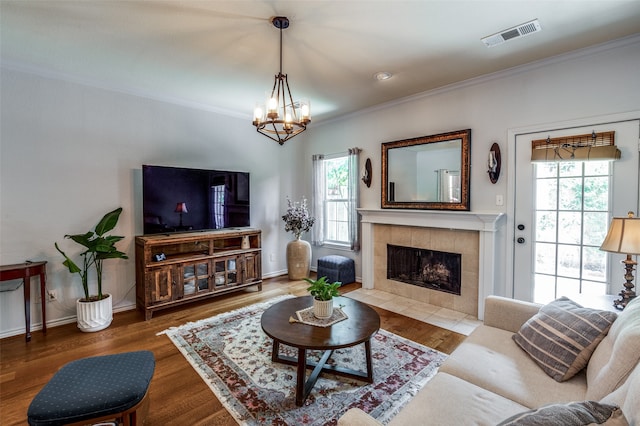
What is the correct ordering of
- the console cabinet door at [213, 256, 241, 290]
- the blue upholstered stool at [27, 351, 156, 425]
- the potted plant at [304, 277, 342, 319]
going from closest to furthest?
the blue upholstered stool at [27, 351, 156, 425] → the potted plant at [304, 277, 342, 319] → the console cabinet door at [213, 256, 241, 290]

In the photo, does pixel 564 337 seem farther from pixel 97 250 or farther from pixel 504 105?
pixel 97 250

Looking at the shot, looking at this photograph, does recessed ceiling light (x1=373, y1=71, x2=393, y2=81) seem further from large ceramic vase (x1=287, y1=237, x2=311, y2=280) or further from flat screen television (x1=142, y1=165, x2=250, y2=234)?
large ceramic vase (x1=287, y1=237, x2=311, y2=280)

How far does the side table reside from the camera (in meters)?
2.69

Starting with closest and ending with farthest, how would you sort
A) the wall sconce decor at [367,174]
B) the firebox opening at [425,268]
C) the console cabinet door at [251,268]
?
the firebox opening at [425,268]
the console cabinet door at [251,268]
the wall sconce decor at [367,174]

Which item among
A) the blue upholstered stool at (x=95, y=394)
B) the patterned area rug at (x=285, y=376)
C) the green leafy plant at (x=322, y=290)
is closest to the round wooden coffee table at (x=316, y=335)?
the patterned area rug at (x=285, y=376)

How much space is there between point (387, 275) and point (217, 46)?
A: 344cm

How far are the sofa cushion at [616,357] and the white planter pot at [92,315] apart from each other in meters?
3.88

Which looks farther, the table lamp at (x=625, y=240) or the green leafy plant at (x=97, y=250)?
the green leafy plant at (x=97, y=250)

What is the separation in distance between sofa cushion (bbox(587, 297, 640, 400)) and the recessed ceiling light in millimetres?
2753

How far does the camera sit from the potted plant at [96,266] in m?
2.99

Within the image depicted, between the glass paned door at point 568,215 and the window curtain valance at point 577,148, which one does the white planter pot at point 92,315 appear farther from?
the window curtain valance at point 577,148

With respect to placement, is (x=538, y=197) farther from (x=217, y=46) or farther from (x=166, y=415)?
(x=166, y=415)

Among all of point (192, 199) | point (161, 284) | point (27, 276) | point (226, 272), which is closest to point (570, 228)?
point (226, 272)

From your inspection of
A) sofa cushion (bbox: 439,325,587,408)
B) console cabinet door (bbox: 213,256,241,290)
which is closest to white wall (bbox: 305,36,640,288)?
sofa cushion (bbox: 439,325,587,408)
